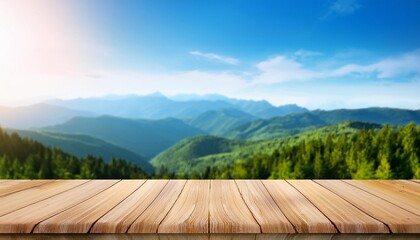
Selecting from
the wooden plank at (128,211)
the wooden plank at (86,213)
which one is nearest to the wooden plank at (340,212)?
the wooden plank at (128,211)

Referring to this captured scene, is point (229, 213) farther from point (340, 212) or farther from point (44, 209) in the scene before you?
point (44, 209)

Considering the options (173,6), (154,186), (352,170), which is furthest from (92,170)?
(173,6)

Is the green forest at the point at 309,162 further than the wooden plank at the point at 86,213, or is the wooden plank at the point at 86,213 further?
the green forest at the point at 309,162

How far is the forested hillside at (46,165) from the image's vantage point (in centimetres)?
5638

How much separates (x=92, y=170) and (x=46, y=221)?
2451 inches

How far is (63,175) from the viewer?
57312mm

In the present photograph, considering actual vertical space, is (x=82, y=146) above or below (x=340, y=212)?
below

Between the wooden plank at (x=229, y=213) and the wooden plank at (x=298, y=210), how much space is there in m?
0.22

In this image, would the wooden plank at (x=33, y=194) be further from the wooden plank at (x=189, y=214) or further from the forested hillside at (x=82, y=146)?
the forested hillside at (x=82, y=146)

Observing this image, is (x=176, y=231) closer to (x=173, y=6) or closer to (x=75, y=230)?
(x=75, y=230)

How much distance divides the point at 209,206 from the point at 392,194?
51.5 inches

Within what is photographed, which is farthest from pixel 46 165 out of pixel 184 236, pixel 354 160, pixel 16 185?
pixel 184 236

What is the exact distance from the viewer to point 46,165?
197ft

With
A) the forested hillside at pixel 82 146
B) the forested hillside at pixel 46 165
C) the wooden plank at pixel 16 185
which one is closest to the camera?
the wooden plank at pixel 16 185
